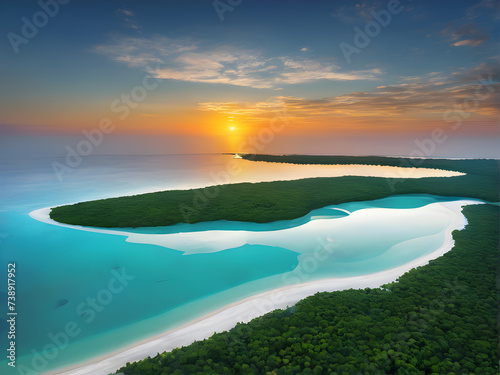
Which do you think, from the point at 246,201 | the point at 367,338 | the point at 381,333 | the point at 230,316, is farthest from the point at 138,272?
the point at 246,201

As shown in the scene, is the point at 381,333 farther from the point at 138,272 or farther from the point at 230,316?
the point at 138,272

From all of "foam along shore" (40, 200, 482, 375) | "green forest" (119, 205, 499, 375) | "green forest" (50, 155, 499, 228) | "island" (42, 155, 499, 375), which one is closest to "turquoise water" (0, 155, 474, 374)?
"foam along shore" (40, 200, 482, 375)

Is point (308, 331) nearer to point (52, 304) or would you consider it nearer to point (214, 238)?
point (52, 304)

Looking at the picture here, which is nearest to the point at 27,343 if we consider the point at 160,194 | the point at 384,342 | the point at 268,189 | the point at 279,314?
the point at 279,314

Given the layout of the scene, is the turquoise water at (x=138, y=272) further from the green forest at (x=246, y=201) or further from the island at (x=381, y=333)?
the island at (x=381, y=333)

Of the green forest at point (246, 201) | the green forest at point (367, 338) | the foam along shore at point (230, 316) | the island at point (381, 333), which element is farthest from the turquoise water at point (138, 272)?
the green forest at point (367, 338)
